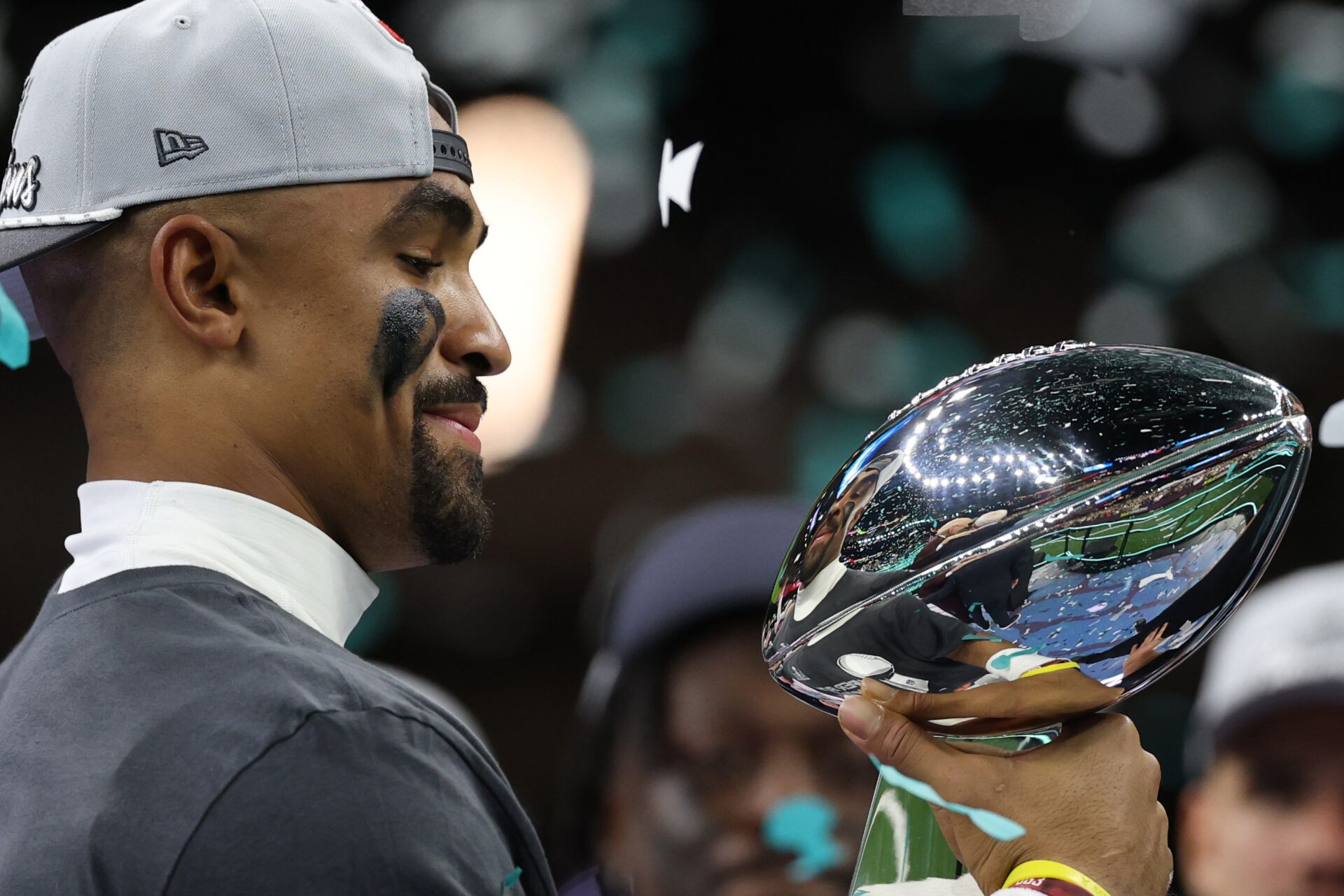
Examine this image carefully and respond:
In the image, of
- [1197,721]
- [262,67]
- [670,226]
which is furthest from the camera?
[670,226]

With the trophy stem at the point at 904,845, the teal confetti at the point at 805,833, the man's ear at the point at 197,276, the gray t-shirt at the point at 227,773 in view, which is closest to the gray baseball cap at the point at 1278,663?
the teal confetti at the point at 805,833

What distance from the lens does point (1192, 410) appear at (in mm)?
629

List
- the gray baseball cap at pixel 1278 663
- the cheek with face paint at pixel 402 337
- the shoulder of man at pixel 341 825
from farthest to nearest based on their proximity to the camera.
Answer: the gray baseball cap at pixel 1278 663
the cheek with face paint at pixel 402 337
the shoulder of man at pixel 341 825

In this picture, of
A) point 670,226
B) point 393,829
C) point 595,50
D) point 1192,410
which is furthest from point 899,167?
point 393,829

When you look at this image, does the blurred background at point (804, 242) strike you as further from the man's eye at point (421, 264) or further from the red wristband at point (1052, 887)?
the red wristband at point (1052, 887)

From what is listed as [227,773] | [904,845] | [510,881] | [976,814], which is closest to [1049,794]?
[976,814]

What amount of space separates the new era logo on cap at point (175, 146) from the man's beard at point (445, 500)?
0.66ft

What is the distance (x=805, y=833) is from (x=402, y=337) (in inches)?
33.7

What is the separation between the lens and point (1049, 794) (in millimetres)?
609

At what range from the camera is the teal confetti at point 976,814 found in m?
0.60

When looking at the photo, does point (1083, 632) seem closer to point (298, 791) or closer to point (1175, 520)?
point (1175, 520)

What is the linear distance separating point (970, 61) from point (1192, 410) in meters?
0.92

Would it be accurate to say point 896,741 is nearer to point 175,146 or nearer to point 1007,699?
point 1007,699

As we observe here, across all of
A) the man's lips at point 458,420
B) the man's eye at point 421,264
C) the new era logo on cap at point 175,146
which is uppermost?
the new era logo on cap at point 175,146
